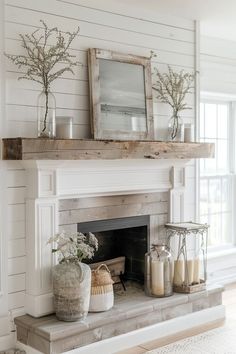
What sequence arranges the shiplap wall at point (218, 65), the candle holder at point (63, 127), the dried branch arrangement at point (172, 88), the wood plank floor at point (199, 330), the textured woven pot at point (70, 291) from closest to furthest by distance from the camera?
the textured woven pot at point (70, 291), the candle holder at point (63, 127), the wood plank floor at point (199, 330), the dried branch arrangement at point (172, 88), the shiplap wall at point (218, 65)

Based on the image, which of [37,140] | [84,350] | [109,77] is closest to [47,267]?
[84,350]

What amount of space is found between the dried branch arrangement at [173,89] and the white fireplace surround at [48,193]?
69 centimetres

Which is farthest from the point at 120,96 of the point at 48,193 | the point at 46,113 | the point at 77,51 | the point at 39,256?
the point at 39,256

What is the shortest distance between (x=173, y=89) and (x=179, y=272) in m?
1.52

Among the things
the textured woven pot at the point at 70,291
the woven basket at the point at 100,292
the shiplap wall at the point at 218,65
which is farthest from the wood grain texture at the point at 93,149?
the shiplap wall at the point at 218,65

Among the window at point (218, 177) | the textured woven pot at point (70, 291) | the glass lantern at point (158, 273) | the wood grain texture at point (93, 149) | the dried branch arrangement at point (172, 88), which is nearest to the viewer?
the wood grain texture at point (93, 149)

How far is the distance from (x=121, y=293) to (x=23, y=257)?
997 millimetres

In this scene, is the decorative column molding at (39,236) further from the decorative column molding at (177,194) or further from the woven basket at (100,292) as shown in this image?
the decorative column molding at (177,194)

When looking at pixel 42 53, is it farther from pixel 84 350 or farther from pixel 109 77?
pixel 84 350

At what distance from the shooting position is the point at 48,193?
11.6 ft

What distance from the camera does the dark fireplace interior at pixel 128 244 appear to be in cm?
423

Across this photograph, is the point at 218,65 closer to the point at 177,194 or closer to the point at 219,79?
the point at 219,79

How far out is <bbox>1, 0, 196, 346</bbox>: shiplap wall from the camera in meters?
3.47

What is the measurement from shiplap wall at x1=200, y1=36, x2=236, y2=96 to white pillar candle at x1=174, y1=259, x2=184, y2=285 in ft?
5.97
